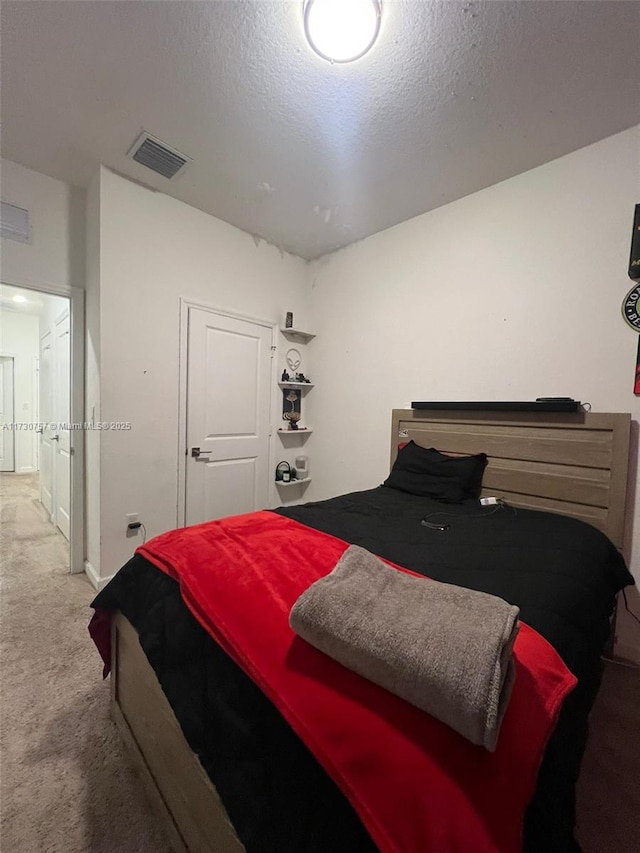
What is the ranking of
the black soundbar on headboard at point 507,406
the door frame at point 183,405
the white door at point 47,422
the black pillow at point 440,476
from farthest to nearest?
the white door at point 47,422 → the door frame at point 183,405 → the black pillow at point 440,476 → the black soundbar on headboard at point 507,406

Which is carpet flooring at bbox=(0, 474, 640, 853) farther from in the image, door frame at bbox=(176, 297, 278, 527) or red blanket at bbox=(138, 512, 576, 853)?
door frame at bbox=(176, 297, 278, 527)

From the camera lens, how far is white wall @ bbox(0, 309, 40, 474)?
5625 mm

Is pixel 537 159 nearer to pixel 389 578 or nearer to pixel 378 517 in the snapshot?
pixel 378 517

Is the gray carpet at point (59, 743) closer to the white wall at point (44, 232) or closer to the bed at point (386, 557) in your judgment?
the bed at point (386, 557)

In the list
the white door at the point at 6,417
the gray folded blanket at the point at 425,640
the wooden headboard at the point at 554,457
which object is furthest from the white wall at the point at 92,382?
the white door at the point at 6,417

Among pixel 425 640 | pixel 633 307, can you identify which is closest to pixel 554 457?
pixel 633 307

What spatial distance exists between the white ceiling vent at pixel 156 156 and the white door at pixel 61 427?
1413 millimetres

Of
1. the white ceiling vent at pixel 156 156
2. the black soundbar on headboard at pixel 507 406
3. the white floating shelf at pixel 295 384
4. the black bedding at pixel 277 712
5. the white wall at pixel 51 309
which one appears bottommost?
the black bedding at pixel 277 712

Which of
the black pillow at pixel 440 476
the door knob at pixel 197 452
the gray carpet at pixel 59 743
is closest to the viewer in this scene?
the gray carpet at pixel 59 743

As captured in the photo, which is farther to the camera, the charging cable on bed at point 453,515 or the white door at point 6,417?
the white door at point 6,417

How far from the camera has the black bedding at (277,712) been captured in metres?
0.59

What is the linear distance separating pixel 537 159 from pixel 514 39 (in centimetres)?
81

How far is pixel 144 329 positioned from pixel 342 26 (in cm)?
199

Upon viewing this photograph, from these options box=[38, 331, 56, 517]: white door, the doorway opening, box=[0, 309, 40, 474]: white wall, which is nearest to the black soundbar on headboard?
the doorway opening
